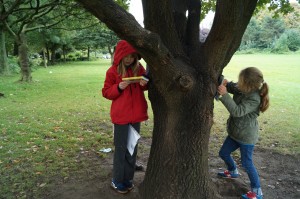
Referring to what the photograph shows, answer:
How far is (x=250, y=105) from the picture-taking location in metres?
3.59

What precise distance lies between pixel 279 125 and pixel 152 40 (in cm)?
636

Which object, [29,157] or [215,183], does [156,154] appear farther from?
[29,157]

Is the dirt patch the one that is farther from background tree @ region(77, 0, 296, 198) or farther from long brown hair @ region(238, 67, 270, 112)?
long brown hair @ region(238, 67, 270, 112)

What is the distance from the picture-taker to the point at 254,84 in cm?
361

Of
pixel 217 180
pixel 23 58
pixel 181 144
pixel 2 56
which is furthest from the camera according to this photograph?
pixel 2 56

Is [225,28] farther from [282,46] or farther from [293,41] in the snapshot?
[293,41]

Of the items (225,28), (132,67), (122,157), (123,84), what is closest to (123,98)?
(123,84)

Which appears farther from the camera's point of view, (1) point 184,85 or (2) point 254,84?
(2) point 254,84

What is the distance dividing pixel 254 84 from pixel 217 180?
1472 mm

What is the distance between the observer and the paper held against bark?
3.62 metres

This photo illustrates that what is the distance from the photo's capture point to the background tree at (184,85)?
10.0 feet

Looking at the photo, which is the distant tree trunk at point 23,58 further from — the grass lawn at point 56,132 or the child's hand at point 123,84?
the child's hand at point 123,84

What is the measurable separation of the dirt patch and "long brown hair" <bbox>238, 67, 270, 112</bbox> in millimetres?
1223

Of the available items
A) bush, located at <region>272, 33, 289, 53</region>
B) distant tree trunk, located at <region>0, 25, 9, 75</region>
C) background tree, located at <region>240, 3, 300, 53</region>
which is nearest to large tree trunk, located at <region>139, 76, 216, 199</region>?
distant tree trunk, located at <region>0, 25, 9, 75</region>
